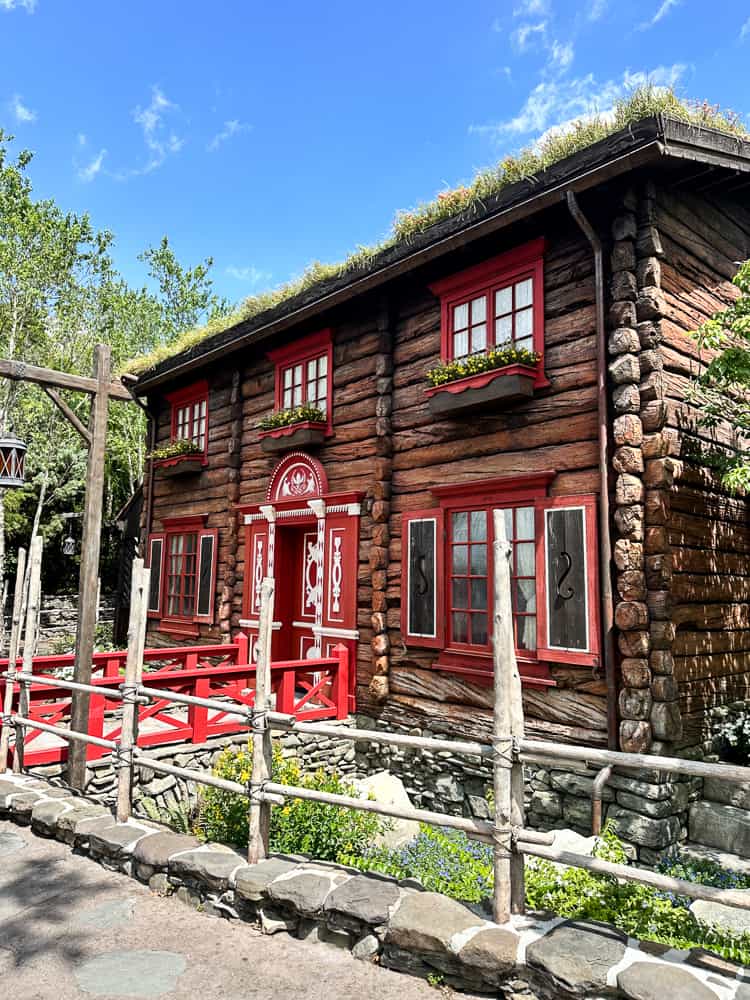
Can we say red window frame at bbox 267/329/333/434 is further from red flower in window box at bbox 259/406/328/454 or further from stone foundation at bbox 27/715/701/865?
stone foundation at bbox 27/715/701/865

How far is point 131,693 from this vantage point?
225 inches

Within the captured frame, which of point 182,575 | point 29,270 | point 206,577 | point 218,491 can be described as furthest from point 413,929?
point 29,270

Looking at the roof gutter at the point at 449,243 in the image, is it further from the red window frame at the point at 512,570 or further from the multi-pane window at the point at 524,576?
the multi-pane window at the point at 524,576

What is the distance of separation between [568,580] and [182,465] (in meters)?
8.31

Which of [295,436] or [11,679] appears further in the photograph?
[295,436]

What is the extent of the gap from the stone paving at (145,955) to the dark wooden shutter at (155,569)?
367 inches

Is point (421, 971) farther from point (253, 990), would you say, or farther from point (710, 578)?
point (710, 578)

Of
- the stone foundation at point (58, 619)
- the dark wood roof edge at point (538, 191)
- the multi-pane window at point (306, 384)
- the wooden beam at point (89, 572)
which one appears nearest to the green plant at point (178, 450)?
the multi-pane window at point (306, 384)

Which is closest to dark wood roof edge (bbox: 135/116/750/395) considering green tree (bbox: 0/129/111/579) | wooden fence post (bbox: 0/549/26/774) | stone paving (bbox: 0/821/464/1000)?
wooden fence post (bbox: 0/549/26/774)

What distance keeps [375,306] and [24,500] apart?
19.2 meters

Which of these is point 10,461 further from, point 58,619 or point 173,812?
point 58,619

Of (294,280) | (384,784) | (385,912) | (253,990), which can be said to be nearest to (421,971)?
(385,912)

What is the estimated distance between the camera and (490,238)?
8.12 m

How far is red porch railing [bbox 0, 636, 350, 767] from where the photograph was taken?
25.1 feet
